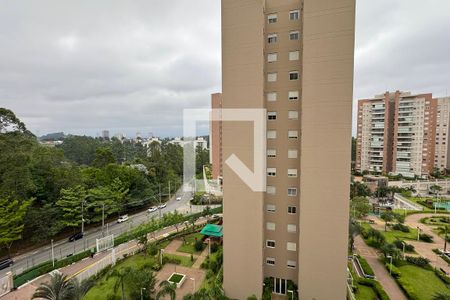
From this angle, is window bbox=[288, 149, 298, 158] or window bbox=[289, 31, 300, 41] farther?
window bbox=[288, 149, 298, 158]

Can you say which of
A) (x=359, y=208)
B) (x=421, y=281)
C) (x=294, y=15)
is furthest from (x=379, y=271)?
(x=294, y=15)

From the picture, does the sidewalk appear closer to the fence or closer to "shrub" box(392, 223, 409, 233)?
the fence

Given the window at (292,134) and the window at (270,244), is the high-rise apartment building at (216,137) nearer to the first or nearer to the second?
the window at (270,244)

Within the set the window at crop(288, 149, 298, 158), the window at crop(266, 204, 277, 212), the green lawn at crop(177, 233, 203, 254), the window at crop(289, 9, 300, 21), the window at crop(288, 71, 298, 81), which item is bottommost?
the green lawn at crop(177, 233, 203, 254)

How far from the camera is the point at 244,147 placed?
13.6m

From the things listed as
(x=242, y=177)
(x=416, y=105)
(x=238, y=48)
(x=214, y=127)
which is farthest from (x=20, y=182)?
(x=416, y=105)

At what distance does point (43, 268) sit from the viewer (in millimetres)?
17781

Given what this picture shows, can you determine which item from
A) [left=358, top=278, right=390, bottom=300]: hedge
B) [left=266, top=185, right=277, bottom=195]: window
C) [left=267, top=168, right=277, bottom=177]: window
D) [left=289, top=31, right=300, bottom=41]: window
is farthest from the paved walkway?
[left=289, top=31, right=300, bottom=41]: window

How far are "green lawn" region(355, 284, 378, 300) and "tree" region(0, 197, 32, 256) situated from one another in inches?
1075

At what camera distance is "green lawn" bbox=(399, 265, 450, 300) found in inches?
616

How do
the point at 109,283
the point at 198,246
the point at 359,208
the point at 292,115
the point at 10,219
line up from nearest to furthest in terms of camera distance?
the point at 292,115 < the point at 109,283 < the point at 10,219 < the point at 198,246 < the point at 359,208

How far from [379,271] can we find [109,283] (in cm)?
2123

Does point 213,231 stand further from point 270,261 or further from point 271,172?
point 271,172

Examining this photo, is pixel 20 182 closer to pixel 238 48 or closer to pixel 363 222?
pixel 238 48
